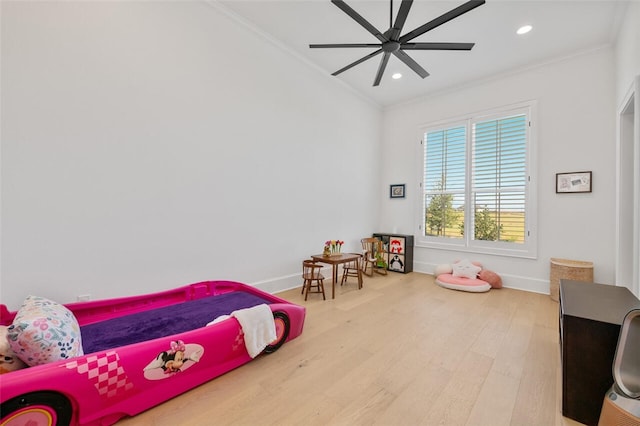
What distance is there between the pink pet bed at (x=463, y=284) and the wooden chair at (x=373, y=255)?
3.38 ft

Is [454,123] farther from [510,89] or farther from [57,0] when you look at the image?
[57,0]

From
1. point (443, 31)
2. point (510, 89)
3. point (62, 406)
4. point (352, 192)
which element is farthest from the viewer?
point (352, 192)

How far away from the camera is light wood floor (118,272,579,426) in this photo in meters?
1.48

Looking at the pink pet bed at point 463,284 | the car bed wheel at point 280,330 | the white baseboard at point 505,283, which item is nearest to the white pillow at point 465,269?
the pink pet bed at point 463,284

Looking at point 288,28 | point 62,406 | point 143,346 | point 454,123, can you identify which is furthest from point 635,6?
point 62,406

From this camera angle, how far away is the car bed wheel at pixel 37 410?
1.14 meters

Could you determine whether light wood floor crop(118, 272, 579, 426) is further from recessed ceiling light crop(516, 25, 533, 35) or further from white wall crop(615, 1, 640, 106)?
recessed ceiling light crop(516, 25, 533, 35)

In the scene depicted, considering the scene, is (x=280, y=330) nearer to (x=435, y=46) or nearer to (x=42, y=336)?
(x=42, y=336)

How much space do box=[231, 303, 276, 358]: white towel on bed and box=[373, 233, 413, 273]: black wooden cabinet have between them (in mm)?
3499

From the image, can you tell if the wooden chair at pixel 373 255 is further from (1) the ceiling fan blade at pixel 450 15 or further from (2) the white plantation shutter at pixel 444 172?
(1) the ceiling fan blade at pixel 450 15

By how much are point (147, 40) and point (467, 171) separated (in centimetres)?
481

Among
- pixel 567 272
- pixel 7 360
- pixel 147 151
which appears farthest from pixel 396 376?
pixel 567 272

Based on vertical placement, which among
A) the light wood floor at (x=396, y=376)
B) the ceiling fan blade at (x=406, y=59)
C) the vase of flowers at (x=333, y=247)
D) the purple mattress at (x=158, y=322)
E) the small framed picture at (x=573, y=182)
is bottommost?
the light wood floor at (x=396, y=376)

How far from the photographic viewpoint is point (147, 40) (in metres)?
2.52
